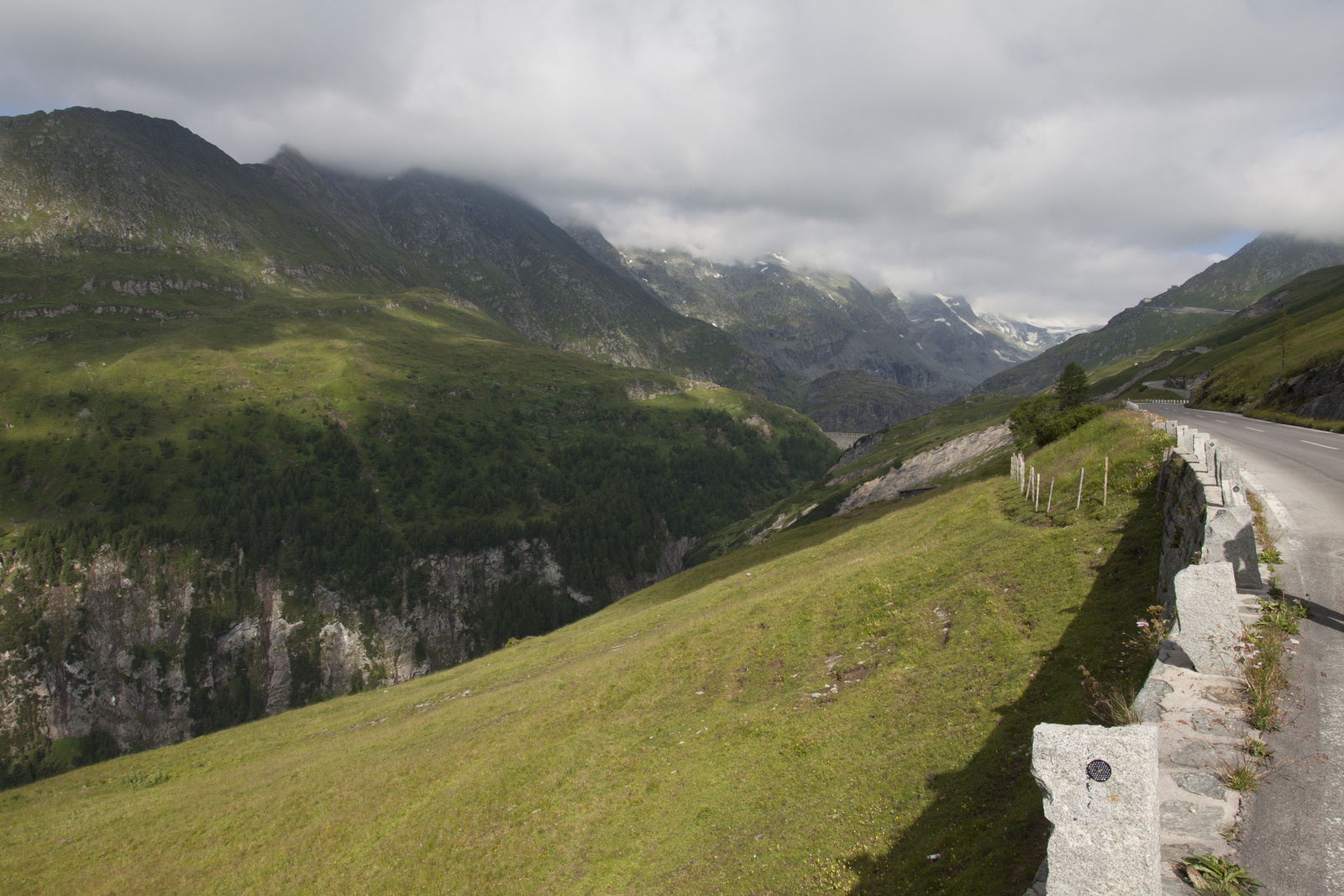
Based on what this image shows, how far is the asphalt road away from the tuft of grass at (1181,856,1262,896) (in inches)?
7.9

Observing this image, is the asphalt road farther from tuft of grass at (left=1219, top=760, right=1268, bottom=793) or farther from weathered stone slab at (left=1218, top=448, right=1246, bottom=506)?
weathered stone slab at (left=1218, top=448, right=1246, bottom=506)

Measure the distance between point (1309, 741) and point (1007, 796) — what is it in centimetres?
563

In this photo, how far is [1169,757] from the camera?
33.3ft

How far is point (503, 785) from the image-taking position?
94.2ft

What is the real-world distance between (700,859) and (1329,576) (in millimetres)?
18813

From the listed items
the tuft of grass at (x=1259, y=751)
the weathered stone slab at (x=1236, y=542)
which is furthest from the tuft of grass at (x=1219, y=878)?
the weathered stone slab at (x=1236, y=542)

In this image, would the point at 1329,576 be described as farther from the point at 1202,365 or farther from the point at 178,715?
the point at 178,715

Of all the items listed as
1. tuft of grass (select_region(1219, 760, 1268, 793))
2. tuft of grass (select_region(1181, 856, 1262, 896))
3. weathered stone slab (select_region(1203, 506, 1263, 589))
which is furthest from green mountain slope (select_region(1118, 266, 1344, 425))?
tuft of grass (select_region(1181, 856, 1262, 896))

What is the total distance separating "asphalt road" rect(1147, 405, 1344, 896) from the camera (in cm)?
→ 796

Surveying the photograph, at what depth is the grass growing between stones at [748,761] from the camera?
16.1 m

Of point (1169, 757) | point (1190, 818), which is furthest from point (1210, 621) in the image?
point (1190, 818)

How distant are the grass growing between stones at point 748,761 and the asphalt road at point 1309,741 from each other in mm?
3542

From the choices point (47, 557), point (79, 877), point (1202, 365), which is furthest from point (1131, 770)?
point (47, 557)

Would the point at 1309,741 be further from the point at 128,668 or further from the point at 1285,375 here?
the point at 128,668
